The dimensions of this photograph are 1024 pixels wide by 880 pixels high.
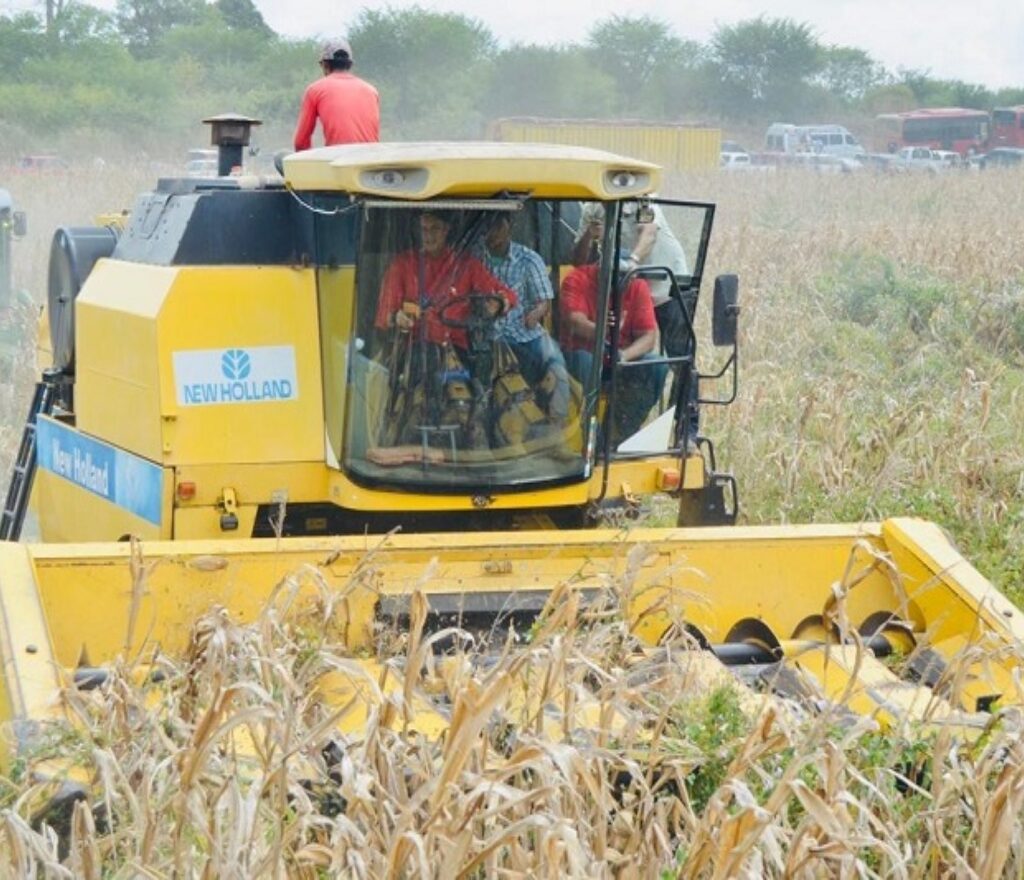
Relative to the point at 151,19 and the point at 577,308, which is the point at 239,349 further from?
the point at 151,19

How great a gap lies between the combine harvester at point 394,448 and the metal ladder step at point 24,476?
3.51 feet

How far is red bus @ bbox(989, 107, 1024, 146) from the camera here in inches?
2067

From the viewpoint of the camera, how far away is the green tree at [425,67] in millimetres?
35938

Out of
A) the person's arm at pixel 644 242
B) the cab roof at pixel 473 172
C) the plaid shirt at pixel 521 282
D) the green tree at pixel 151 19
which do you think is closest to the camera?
the cab roof at pixel 473 172

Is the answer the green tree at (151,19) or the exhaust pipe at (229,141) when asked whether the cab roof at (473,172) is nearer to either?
the exhaust pipe at (229,141)

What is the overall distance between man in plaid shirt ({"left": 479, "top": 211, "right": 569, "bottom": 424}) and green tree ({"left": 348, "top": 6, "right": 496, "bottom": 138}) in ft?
94.2

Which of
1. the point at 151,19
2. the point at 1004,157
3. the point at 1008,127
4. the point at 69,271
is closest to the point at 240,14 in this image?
the point at 151,19

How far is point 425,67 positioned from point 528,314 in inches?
1306

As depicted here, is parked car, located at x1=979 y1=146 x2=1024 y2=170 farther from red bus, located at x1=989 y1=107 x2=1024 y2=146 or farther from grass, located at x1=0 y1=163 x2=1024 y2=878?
grass, located at x1=0 y1=163 x2=1024 y2=878

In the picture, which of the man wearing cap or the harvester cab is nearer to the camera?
the harvester cab

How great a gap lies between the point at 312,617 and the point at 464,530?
1137 mm

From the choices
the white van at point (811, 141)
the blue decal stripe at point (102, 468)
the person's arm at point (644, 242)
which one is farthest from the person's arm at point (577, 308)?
the white van at point (811, 141)

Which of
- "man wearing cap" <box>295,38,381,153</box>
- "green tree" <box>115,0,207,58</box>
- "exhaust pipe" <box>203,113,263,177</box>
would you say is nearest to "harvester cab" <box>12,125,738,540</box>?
"exhaust pipe" <box>203,113,263,177</box>

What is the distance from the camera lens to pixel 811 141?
1692 inches
